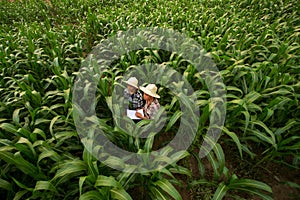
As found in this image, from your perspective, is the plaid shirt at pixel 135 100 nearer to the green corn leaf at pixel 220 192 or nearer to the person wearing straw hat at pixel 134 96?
the person wearing straw hat at pixel 134 96

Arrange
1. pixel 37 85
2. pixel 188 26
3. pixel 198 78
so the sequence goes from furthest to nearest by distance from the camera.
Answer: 1. pixel 188 26
2. pixel 37 85
3. pixel 198 78

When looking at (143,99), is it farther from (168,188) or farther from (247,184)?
(247,184)

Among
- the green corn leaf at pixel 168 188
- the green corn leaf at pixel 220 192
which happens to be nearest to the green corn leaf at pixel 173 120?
the green corn leaf at pixel 168 188

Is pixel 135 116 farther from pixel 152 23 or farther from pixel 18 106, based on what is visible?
pixel 152 23

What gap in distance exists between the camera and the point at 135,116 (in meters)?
2.27

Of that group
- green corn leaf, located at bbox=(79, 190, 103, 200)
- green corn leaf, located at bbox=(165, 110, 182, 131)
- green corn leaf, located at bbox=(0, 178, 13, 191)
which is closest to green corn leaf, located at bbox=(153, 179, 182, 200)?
green corn leaf, located at bbox=(79, 190, 103, 200)

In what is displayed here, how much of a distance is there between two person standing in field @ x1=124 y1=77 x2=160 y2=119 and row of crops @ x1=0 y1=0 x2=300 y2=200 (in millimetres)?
215

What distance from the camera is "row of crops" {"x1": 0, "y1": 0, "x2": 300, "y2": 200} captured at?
1.76 m

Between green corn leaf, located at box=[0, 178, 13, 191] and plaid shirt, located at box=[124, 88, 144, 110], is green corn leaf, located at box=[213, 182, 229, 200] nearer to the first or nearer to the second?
plaid shirt, located at box=[124, 88, 144, 110]

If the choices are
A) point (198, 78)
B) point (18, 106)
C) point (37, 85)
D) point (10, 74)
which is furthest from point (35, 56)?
point (198, 78)

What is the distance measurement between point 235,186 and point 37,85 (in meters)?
2.77

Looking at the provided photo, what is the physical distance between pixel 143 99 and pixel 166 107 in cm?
29

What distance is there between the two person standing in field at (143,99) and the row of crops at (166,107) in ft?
0.70

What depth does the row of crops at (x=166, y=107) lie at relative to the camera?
1.76 meters
